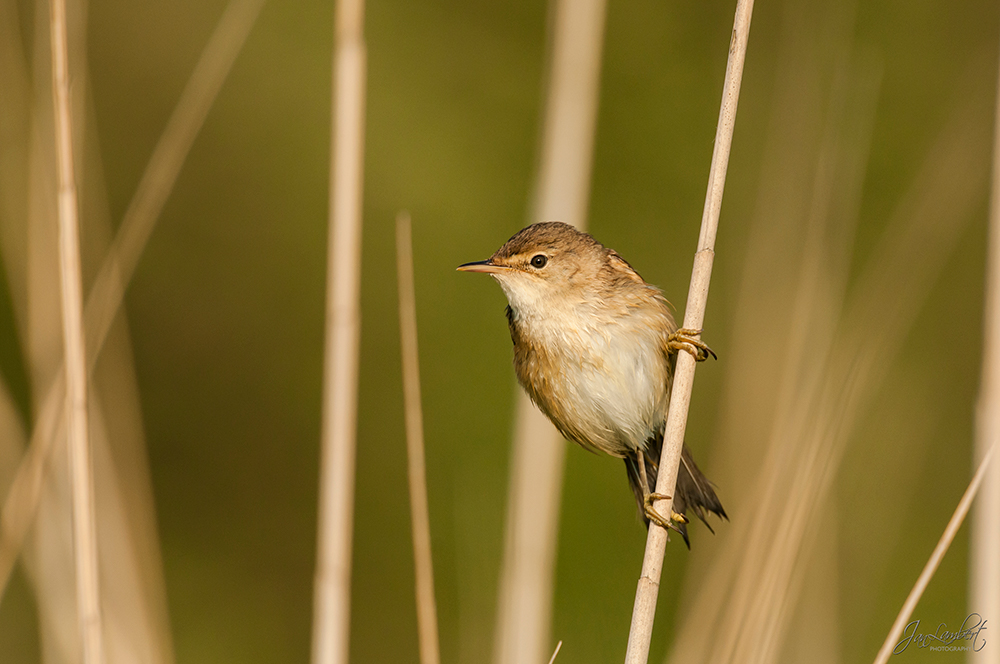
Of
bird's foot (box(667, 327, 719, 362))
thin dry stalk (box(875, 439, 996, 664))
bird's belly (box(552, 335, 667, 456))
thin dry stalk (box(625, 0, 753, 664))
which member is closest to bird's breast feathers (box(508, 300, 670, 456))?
bird's belly (box(552, 335, 667, 456))

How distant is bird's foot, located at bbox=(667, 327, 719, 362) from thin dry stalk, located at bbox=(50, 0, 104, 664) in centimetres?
116

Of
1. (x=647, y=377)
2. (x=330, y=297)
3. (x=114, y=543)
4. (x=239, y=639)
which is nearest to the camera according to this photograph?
(x=330, y=297)

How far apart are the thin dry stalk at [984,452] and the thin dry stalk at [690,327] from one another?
703 millimetres

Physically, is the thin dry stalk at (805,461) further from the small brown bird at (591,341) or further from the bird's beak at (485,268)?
the bird's beak at (485,268)

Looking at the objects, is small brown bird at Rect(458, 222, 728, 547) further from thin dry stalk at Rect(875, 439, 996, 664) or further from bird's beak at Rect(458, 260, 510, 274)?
thin dry stalk at Rect(875, 439, 996, 664)

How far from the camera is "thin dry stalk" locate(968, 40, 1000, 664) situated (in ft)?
6.07

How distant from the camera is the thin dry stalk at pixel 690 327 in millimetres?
1565

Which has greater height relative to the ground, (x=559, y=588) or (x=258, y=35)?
(x=258, y=35)

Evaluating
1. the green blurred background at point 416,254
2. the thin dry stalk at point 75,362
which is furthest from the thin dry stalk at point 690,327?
the green blurred background at point 416,254

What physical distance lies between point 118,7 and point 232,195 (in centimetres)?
151

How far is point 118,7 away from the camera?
18.8 ft

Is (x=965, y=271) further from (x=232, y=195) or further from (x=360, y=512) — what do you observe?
(x=232, y=195)

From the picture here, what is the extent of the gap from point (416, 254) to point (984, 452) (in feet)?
13.1

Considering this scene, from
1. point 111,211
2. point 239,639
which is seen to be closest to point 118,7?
point 111,211
